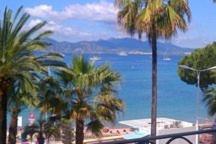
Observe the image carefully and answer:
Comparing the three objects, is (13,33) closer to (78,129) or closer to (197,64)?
(78,129)

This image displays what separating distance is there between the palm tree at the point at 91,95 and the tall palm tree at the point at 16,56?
3.95ft

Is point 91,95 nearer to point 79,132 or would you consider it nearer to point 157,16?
point 79,132

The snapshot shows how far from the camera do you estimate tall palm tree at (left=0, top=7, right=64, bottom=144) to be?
16.0m

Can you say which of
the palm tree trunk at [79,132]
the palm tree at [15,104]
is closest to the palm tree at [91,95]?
the palm tree trunk at [79,132]

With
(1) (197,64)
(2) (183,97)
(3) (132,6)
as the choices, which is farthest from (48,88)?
(2) (183,97)

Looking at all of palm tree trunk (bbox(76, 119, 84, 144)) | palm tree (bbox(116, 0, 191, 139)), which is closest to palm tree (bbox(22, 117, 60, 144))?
palm tree trunk (bbox(76, 119, 84, 144))

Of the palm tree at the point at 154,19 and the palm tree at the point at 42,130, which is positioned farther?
A: the palm tree at the point at 154,19

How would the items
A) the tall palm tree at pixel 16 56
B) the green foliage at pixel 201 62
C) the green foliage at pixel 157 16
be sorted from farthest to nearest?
the green foliage at pixel 201 62 → the green foliage at pixel 157 16 → the tall palm tree at pixel 16 56

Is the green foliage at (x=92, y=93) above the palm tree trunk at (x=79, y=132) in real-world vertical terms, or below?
above

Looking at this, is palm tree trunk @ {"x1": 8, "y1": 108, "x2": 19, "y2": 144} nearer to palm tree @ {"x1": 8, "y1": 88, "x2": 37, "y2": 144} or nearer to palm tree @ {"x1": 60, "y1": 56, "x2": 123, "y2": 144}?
palm tree @ {"x1": 8, "y1": 88, "x2": 37, "y2": 144}

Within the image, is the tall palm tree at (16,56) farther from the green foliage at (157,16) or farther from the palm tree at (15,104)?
the green foliage at (157,16)

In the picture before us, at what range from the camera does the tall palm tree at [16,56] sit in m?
16.0

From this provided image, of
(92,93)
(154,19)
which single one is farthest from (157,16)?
(92,93)

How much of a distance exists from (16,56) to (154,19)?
8744 millimetres
